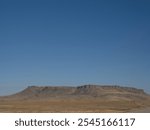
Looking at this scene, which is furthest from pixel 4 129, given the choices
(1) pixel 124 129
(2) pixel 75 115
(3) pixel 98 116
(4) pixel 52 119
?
(1) pixel 124 129

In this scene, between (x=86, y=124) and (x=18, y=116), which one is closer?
(x=86, y=124)

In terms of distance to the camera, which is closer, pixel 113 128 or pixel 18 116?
pixel 113 128

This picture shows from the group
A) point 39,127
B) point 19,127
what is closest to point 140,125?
point 39,127

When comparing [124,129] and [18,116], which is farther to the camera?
[18,116]

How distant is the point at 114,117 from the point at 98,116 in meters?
0.45

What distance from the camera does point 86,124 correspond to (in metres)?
9.22

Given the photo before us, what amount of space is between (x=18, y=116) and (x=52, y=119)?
1055 mm

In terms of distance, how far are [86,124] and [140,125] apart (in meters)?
1.43

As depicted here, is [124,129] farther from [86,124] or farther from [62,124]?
[62,124]

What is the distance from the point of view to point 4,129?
366 inches

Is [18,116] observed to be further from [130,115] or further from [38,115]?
[130,115]

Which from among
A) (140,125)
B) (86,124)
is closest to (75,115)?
(86,124)

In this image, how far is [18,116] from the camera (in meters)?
9.84

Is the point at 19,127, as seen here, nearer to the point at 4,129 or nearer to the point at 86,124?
the point at 4,129
